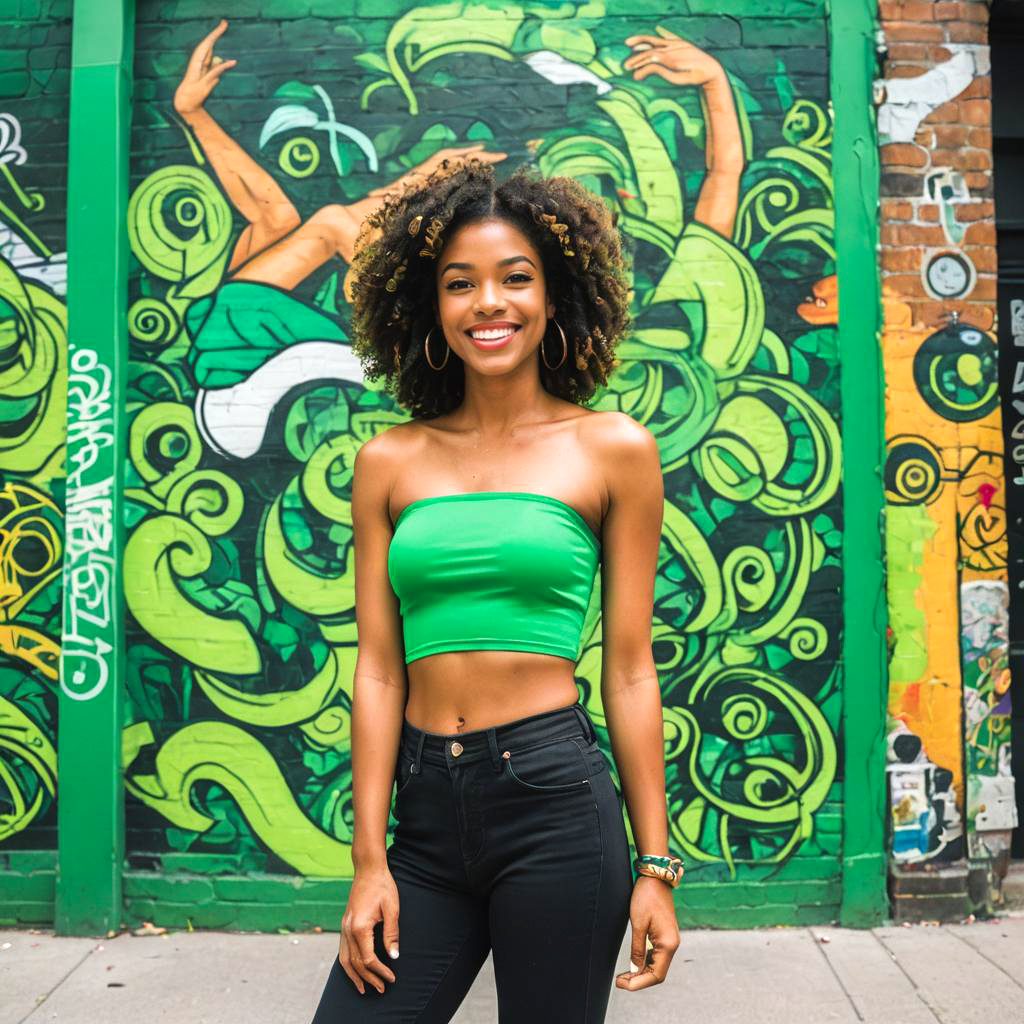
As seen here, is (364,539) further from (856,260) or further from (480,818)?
(856,260)

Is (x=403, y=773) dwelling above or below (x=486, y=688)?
below

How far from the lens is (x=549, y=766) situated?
1.78 meters

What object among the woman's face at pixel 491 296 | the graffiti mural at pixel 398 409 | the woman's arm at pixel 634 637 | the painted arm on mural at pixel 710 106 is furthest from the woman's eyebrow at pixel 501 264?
the painted arm on mural at pixel 710 106

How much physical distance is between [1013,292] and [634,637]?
342 centimetres

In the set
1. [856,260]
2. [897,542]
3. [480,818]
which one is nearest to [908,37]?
[856,260]

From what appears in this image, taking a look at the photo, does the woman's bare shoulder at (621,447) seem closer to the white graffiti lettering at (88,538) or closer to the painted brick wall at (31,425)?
the white graffiti lettering at (88,538)

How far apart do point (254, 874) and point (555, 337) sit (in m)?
2.89

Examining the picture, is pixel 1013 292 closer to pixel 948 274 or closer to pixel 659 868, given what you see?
pixel 948 274

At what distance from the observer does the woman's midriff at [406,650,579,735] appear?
1.82 meters

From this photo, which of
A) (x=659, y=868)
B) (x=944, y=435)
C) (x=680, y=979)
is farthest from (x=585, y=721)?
(x=944, y=435)

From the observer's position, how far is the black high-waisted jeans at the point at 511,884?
5.74 feet

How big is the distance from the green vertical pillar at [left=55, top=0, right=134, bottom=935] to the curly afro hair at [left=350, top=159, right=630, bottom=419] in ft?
7.55

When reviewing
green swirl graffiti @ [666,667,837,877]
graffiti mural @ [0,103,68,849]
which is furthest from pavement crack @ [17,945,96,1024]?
green swirl graffiti @ [666,667,837,877]

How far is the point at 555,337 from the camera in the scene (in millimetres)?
2129
